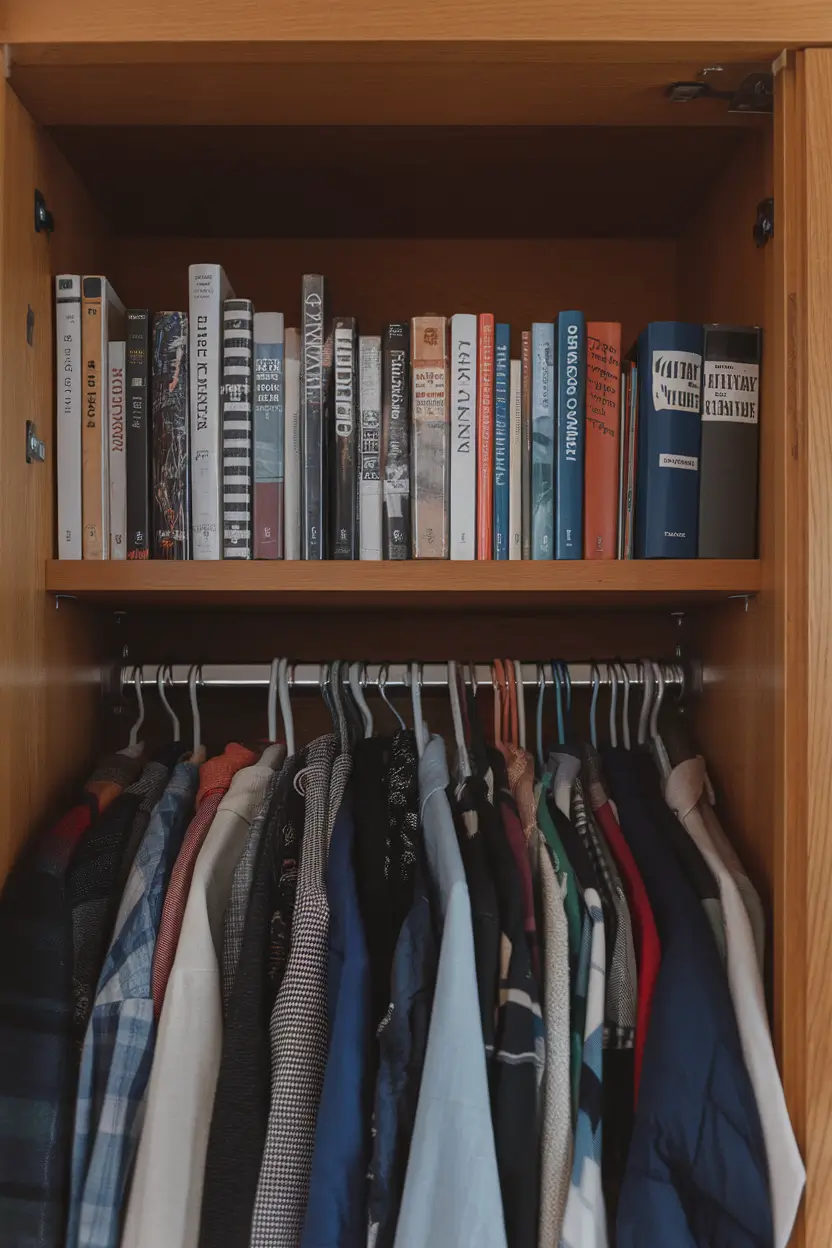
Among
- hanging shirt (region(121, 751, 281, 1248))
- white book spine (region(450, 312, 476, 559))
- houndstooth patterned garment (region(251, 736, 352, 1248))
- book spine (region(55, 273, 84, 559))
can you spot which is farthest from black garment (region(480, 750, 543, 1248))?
book spine (region(55, 273, 84, 559))

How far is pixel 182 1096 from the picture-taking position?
93 cm

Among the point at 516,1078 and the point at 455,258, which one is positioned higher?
the point at 455,258

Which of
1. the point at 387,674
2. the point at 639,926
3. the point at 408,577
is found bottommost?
the point at 639,926

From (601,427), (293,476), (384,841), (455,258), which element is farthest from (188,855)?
(455,258)

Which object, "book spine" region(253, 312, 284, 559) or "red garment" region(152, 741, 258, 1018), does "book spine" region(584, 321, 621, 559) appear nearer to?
"book spine" region(253, 312, 284, 559)

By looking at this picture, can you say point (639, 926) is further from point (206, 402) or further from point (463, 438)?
point (206, 402)

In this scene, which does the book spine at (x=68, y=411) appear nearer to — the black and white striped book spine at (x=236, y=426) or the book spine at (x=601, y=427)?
the black and white striped book spine at (x=236, y=426)

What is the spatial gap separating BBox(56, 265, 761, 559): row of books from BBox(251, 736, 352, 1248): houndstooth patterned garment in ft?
1.28

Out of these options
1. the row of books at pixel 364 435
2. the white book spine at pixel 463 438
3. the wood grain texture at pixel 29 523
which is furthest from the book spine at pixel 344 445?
the wood grain texture at pixel 29 523

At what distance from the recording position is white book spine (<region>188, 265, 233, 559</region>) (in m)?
1.12

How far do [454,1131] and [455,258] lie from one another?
1.13 metres

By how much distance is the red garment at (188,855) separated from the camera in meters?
1.00

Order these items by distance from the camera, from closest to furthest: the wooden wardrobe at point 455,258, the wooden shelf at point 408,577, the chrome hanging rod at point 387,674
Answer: the wooden wardrobe at point 455,258
the wooden shelf at point 408,577
the chrome hanging rod at point 387,674

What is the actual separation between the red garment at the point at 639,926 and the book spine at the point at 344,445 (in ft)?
1.40
